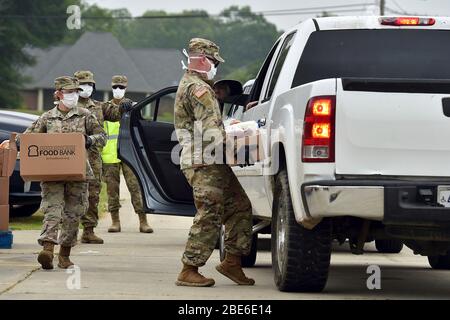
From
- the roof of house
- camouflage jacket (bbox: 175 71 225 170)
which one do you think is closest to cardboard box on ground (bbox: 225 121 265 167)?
camouflage jacket (bbox: 175 71 225 170)

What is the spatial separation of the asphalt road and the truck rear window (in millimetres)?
1767

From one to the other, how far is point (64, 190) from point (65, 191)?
0.02 meters

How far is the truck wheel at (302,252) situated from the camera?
933cm

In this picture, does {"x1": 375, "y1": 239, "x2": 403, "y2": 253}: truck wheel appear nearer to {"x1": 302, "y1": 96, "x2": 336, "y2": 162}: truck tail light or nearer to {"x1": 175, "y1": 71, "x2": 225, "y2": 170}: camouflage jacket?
{"x1": 175, "y1": 71, "x2": 225, "y2": 170}: camouflage jacket

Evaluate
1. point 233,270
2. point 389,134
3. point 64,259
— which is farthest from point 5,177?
point 389,134

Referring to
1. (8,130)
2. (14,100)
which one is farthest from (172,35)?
(8,130)

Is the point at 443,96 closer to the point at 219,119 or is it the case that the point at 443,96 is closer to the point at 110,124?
the point at 219,119

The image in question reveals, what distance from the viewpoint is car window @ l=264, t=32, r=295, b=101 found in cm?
1070

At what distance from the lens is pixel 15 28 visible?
71.9 m

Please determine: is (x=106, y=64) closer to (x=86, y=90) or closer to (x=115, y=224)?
(x=115, y=224)

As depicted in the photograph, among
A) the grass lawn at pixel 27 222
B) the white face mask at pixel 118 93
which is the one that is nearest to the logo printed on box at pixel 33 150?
the white face mask at pixel 118 93

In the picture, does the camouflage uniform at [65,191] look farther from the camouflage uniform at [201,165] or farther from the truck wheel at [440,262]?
the truck wheel at [440,262]

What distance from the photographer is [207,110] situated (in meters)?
10.1

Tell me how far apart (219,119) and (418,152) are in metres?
1.90
